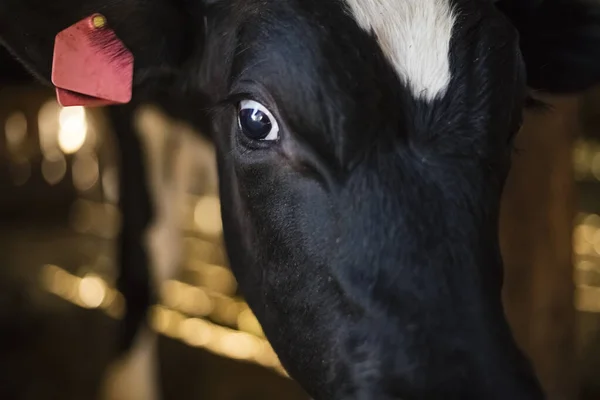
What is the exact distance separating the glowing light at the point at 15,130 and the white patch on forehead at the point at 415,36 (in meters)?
2.77

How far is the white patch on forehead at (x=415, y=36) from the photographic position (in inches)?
42.1

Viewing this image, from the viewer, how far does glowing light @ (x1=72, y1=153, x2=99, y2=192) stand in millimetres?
3699

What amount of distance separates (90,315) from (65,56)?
191 cm

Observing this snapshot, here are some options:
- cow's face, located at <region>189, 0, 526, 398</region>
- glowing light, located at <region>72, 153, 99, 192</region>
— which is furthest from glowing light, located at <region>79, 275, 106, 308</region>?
cow's face, located at <region>189, 0, 526, 398</region>

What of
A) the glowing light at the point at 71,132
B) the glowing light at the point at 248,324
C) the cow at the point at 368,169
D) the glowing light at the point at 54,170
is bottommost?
the glowing light at the point at 248,324

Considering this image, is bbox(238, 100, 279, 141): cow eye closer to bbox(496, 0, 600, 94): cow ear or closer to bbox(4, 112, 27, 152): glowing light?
bbox(496, 0, 600, 94): cow ear

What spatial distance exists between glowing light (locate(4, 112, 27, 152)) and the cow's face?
8.60 ft

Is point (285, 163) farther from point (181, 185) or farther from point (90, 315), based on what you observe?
point (90, 315)

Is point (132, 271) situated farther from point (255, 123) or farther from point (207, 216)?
point (255, 123)

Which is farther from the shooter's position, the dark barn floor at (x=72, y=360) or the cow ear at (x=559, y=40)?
the dark barn floor at (x=72, y=360)

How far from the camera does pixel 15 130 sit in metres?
3.61

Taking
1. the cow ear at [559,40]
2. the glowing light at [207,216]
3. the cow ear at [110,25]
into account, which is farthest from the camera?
the glowing light at [207,216]

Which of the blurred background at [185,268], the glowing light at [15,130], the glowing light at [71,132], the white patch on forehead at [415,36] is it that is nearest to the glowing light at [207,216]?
the blurred background at [185,268]

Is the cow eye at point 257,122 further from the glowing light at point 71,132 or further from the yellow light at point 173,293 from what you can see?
the glowing light at point 71,132
